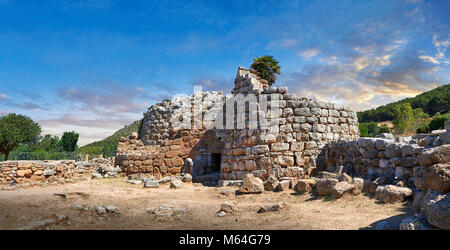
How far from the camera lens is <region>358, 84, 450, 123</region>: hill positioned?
38.3 metres

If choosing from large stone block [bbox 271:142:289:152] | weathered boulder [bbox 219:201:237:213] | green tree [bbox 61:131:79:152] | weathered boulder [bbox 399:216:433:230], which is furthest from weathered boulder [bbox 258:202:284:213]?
green tree [bbox 61:131:79:152]

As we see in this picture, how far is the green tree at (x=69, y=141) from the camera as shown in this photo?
→ 4053cm

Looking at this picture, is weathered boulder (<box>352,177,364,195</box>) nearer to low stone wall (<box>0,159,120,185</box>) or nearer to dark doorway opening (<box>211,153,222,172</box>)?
dark doorway opening (<box>211,153,222,172</box>)

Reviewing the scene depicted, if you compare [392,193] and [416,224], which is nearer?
[416,224]

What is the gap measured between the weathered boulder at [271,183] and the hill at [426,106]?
39088 millimetres

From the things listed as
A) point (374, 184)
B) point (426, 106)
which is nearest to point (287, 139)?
point (374, 184)

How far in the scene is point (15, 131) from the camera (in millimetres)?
26125

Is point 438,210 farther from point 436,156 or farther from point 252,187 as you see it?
point 252,187

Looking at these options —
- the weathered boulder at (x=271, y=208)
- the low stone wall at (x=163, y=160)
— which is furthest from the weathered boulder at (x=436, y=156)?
the low stone wall at (x=163, y=160)

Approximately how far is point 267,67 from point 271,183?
18.1 m

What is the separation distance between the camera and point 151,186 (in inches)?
429

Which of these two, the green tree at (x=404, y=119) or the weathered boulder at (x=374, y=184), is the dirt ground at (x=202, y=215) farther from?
the green tree at (x=404, y=119)
